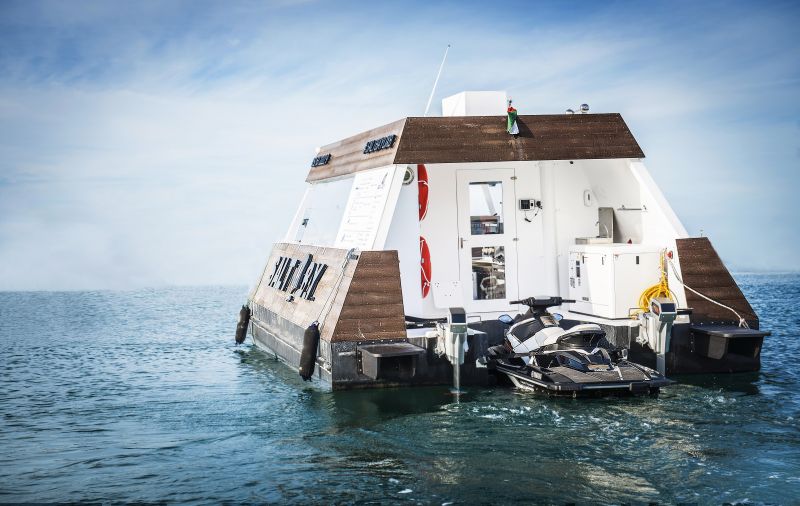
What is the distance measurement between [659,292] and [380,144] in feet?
14.0

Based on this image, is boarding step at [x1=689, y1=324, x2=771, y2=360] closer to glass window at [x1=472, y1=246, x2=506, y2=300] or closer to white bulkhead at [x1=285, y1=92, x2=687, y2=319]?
white bulkhead at [x1=285, y1=92, x2=687, y2=319]

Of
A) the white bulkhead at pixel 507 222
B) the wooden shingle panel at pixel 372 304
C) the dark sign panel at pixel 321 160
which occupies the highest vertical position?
the dark sign panel at pixel 321 160

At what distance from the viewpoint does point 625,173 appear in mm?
12484

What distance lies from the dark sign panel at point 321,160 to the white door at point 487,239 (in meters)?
3.61

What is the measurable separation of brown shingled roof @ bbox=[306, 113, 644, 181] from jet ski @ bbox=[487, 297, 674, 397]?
2079 mm

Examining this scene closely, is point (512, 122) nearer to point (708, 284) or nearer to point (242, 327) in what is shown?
point (708, 284)

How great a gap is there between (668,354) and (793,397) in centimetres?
153

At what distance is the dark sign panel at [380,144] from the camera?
38.0 ft

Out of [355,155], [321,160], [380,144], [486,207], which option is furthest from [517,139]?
[321,160]

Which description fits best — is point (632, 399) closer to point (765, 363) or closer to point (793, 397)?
point (793, 397)

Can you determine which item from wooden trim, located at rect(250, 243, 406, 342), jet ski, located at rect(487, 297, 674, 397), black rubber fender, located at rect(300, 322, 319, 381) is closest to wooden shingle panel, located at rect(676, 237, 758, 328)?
jet ski, located at rect(487, 297, 674, 397)

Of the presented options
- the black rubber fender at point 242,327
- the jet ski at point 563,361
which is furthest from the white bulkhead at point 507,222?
the black rubber fender at point 242,327

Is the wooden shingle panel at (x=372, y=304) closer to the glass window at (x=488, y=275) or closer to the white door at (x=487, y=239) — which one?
the white door at (x=487, y=239)

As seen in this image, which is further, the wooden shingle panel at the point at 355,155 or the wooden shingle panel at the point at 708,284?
the wooden shingle panel at the point at 355,155
